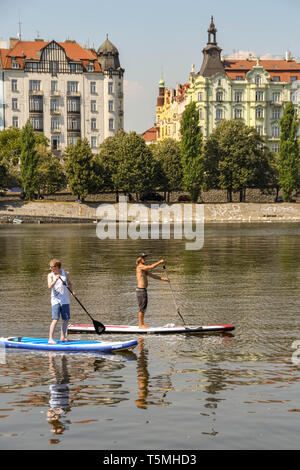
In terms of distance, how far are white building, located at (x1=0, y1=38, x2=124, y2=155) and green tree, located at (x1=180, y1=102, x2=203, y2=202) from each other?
1353 inches

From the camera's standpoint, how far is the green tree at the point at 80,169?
118 meters

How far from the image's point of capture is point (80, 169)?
118m

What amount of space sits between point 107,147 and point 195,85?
3564 cm

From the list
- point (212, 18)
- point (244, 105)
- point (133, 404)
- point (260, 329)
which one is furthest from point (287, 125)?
point (133, 404)

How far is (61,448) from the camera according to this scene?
39.0 feet

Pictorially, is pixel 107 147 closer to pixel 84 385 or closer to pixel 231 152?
pixel 231 152


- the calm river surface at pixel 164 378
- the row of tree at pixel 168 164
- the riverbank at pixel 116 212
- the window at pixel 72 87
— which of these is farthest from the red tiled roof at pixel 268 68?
the calm river surface at pixel 164 378

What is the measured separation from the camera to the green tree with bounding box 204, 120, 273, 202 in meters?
123

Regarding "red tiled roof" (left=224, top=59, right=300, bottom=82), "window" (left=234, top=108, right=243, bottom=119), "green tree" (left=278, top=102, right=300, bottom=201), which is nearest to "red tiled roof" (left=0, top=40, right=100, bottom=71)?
"red tiled roof" (left=224, top=59, right=300, bottom=82)

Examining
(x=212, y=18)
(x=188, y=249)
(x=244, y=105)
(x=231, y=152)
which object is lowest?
(x=188, y=249)

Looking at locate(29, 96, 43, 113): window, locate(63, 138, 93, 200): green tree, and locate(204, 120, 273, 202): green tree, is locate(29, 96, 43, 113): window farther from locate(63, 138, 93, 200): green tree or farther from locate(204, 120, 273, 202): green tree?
locate(204, 120, 273, 202): green tree

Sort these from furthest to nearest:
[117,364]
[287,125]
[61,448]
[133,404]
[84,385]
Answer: [287,125] → [117,364] → [84,385] → [133,404] → [61,448]

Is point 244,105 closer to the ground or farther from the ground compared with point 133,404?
farther from the ground

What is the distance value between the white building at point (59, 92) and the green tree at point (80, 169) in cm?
2916
